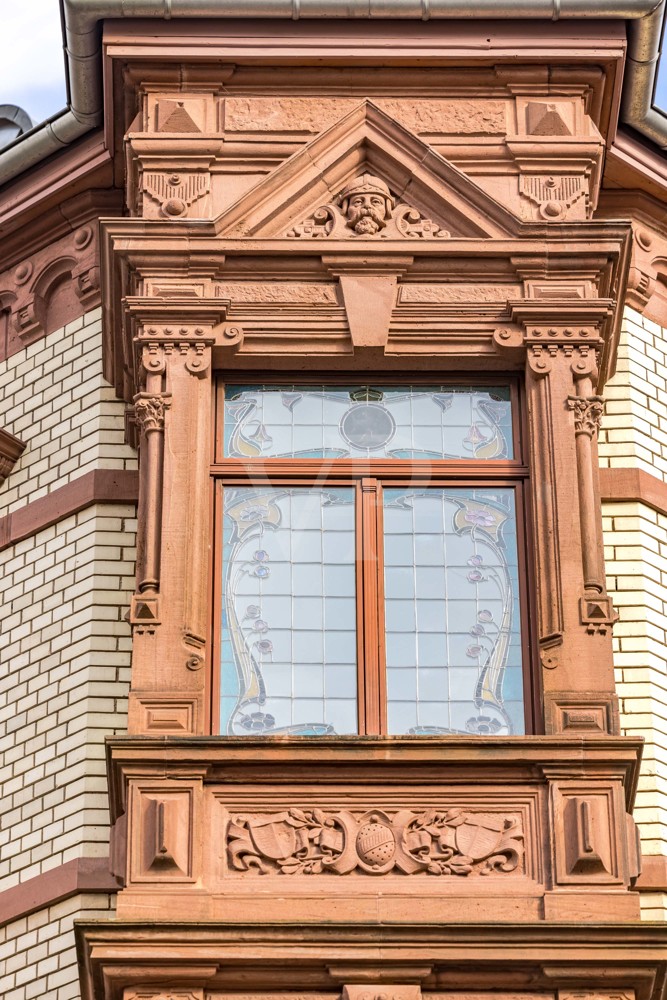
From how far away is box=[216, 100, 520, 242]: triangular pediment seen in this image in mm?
16797

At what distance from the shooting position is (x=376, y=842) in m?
14.5

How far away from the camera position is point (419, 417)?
1645cm

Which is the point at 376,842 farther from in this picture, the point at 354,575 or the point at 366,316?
the point at 366,316

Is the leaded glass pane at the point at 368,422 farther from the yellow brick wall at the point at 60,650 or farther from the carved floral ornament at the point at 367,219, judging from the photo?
the yellow brick wall at the point at 60,650

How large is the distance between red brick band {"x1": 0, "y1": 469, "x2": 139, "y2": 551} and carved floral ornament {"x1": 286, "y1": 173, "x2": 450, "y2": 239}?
207cm

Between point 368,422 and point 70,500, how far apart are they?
92.4 inches

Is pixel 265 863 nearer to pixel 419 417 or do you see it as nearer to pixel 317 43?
pixel 419 417

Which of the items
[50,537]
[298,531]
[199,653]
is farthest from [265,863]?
[50,537]

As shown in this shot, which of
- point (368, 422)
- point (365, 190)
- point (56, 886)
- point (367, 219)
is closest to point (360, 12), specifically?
point (365, 190)

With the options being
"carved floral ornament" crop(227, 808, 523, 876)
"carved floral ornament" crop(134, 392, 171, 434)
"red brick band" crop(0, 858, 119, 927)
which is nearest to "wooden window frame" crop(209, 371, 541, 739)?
"carved floral ornament" crop(134, 392, 171, 434)

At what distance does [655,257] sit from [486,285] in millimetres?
2556

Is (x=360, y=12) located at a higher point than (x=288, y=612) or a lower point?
higher

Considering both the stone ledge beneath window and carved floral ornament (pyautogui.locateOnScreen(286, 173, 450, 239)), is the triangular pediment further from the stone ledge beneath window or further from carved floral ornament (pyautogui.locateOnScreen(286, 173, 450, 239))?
the stone ledge beneath window

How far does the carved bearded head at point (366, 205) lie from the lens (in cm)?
1684
